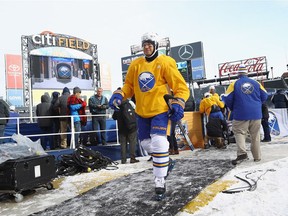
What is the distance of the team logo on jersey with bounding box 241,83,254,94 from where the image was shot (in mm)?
5199

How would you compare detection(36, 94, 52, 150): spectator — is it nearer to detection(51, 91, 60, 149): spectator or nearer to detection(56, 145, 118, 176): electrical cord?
detection(51, 91, 60, 149): spectator

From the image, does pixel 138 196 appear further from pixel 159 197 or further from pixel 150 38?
pixel 150 38

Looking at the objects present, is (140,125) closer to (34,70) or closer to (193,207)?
(193,207)

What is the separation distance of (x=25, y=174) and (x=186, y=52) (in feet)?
125

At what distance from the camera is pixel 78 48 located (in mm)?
19812

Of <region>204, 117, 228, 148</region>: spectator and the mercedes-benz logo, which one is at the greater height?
the mercedes-benz logo

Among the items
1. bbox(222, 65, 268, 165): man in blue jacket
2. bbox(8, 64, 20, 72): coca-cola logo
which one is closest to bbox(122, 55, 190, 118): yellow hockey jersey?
bbox(222, 65, 268, 165): man in blue jacket

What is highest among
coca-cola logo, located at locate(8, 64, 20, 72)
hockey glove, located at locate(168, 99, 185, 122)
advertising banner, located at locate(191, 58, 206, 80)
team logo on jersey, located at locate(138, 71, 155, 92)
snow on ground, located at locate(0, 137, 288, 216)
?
coca-cola logo, located at locate(8, 64, 20, 72)

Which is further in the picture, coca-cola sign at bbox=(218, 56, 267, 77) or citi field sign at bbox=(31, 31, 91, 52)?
coca-cola sign at bbox=(218, 56, 267, 77)

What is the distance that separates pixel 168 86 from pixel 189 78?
14285mm

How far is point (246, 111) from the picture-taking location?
5.13 m

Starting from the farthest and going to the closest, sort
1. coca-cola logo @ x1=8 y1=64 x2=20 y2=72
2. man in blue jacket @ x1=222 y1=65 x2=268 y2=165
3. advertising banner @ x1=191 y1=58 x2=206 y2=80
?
coca-cola logo @ x1=8 y1=64 x2=20 y2=72 → advertising banner @ x1=191 y1=58 x2=206 y2=80 → man in blue jacket @ x1=222 y1=65 x2=268 y2=165

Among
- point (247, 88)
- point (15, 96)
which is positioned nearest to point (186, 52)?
point (15, 96)

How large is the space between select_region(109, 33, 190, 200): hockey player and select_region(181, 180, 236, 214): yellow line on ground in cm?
34
